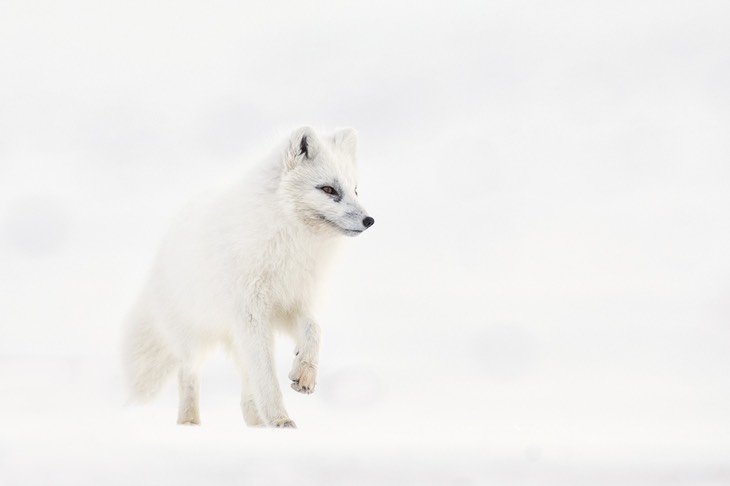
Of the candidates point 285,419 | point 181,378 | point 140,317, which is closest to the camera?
point 285,419

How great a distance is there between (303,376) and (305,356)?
5.7 inches

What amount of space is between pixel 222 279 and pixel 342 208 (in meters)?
0.88

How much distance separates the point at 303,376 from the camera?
544 centimetres

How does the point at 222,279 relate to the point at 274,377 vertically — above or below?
above

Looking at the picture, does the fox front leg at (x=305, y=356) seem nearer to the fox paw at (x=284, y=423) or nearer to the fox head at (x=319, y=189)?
the fox paw at (x=284, y=423)

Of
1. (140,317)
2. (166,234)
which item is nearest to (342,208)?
(166,234)

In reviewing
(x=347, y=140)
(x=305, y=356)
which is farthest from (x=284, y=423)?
(x=347, y=140)

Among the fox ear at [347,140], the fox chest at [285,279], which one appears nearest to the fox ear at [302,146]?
the fox ear at [347,140]

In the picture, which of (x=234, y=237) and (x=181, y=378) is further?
(x=181, y=378)

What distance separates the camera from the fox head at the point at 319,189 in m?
5.70

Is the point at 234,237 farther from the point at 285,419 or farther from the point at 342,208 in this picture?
the point at 285,419

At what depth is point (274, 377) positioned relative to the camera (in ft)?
18.5

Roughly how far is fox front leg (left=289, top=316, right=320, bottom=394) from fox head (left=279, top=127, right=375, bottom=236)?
609 millimetres

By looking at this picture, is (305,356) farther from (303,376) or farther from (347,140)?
(347,140)
